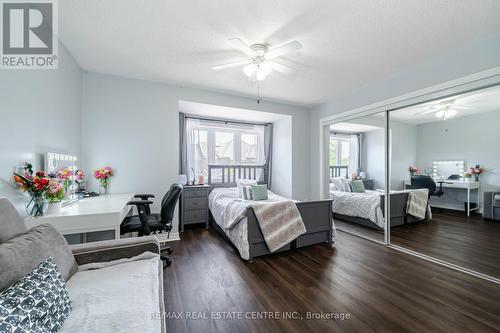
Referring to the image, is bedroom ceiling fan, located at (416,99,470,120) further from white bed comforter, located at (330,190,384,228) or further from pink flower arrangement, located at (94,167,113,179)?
pink flower arrangement, located at (94,167,113,179)

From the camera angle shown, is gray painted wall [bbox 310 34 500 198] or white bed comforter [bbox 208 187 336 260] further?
white bed comforter [bbox 208 187 336 260]

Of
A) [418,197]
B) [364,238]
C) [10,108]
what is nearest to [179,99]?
[10,108]

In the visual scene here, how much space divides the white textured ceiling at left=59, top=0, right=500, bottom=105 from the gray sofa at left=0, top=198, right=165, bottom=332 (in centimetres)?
176

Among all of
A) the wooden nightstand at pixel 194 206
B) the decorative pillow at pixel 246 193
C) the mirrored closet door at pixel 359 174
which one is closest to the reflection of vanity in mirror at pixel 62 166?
the wooden nightstand at pixel 194 206

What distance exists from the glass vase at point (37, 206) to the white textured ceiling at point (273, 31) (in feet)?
5.37

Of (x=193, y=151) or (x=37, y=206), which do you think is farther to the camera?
(x=193, y=151)

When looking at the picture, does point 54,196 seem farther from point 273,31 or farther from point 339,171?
point 339,171

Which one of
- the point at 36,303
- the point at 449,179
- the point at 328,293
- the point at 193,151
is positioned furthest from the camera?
the point at 193,151

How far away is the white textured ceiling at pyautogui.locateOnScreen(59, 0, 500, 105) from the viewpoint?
1.66m

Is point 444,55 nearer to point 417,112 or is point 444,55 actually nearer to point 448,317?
point 417,112

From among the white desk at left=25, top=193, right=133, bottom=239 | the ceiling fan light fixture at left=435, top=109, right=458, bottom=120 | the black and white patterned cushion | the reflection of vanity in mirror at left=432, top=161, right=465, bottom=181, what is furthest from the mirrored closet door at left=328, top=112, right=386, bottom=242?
the black and white patterned cushion

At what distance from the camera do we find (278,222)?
2.61 meters

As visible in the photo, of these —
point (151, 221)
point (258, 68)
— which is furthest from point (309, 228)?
point (258, 68)

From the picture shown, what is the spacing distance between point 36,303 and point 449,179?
465 centimetres
